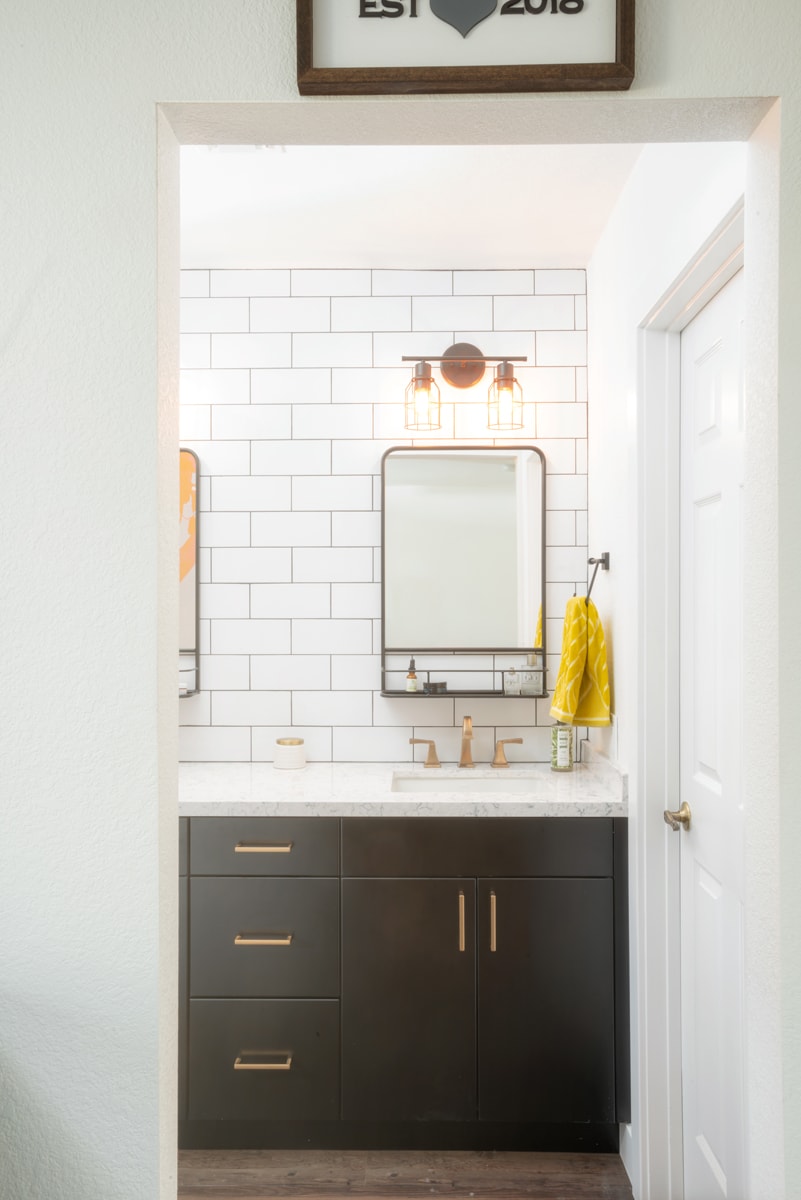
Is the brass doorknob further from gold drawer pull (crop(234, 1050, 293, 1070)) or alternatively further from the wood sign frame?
the wood sign frame

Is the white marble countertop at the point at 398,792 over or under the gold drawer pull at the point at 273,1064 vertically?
over

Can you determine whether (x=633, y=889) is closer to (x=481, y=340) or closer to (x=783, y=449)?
(x=783, y=449)

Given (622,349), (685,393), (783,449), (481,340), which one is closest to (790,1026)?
(783,449)

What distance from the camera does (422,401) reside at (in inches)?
108

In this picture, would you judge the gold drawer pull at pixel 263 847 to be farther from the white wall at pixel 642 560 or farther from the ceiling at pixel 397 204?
the ceiling at pixel 397 204

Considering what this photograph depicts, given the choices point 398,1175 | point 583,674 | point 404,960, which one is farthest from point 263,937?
point 583,674

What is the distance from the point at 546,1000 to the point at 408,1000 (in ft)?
1.22

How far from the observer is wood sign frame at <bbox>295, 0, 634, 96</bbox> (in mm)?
1116

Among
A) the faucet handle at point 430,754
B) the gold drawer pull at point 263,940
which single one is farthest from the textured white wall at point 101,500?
the faucet handle at point 430,754

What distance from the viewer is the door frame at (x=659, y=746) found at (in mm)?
2127

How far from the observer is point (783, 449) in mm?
1145

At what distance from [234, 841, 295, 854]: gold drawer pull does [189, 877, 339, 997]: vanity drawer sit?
0.25 feet

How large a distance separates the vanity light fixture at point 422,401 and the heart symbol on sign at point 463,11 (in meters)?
1.59

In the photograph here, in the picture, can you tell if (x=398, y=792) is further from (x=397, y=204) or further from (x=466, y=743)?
(x=397, y=204)
